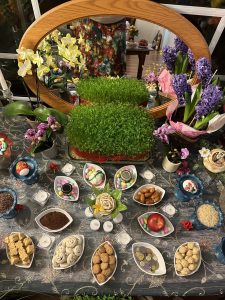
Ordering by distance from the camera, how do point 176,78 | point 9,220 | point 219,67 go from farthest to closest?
point 219,67 < point 9,220 < point 176,78

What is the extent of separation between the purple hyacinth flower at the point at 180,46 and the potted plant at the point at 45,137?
0.51 metres

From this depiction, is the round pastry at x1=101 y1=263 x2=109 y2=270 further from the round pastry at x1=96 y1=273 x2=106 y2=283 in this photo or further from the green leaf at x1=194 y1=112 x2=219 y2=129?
the green leaf at x1=194 y1=112 x2=219 y2=129

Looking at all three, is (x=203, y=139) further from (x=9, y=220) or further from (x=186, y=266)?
(x=9, y=220)

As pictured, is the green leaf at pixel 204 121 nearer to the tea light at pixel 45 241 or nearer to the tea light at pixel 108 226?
the tea light at pixel 108 226

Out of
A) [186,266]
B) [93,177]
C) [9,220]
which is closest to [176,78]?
[93,177]

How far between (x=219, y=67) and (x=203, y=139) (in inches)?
11.9

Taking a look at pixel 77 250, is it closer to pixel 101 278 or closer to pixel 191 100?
pixel 101 278

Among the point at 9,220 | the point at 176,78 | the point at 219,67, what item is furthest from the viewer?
the point at 219,67

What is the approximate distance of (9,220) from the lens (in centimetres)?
95

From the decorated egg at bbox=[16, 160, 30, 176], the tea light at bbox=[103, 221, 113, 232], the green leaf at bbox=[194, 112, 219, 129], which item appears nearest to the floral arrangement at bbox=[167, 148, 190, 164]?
the green leaf at bbox=[194, 112, 219, 129]

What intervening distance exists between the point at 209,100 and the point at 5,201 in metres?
0.75

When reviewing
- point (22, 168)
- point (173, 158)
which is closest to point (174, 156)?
point (173, 158)

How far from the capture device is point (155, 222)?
940 mm

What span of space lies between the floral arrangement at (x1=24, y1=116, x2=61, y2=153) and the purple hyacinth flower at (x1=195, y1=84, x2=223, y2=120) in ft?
1.60
